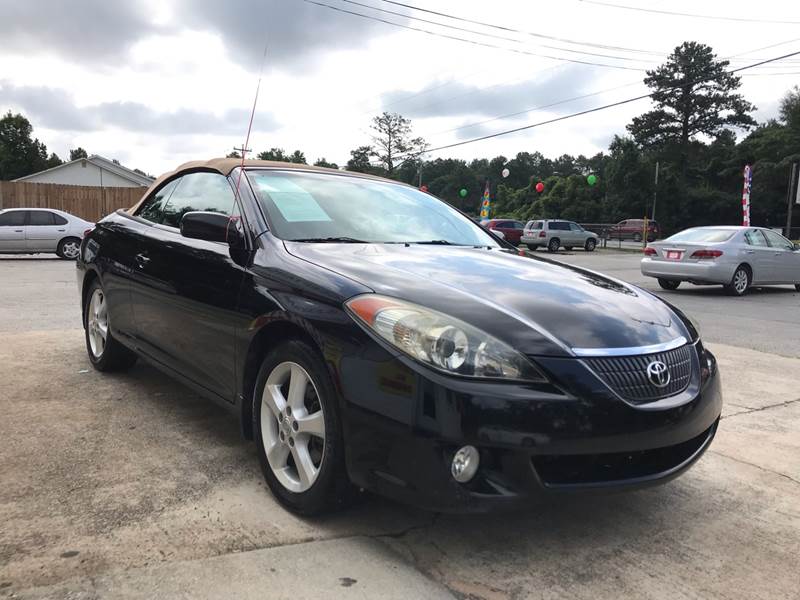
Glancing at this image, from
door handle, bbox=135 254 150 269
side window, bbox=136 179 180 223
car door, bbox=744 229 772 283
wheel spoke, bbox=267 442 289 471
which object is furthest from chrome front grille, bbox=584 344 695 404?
car door, bbox=744 229 772 283

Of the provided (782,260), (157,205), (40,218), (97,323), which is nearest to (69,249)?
(40,218)

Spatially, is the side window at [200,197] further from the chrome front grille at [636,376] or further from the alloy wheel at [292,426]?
the chrome front grille at [636,376]

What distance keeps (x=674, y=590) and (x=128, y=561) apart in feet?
6.03

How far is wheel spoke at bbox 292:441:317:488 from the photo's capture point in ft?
→ 7.97

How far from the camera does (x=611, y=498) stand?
279cm

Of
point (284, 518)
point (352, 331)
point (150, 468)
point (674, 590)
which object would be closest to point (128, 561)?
point (284, 518)

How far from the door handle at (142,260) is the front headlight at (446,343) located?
208 cm

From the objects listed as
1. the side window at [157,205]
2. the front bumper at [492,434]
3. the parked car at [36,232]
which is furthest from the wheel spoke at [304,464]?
the parked car at [36,232]

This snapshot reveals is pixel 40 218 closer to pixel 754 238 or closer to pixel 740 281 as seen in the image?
pixel 740 281

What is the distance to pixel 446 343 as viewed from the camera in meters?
2.11

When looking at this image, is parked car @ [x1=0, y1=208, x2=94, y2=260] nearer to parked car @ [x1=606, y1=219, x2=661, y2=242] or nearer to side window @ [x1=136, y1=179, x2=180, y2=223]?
side window @ [x1=136, y1=179, x2=180, y2=223]

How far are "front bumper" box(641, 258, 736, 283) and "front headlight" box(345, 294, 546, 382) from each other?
11.3 metres

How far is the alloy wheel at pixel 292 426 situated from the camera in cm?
243

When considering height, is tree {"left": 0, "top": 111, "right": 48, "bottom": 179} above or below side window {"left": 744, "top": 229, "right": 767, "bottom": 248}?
above
